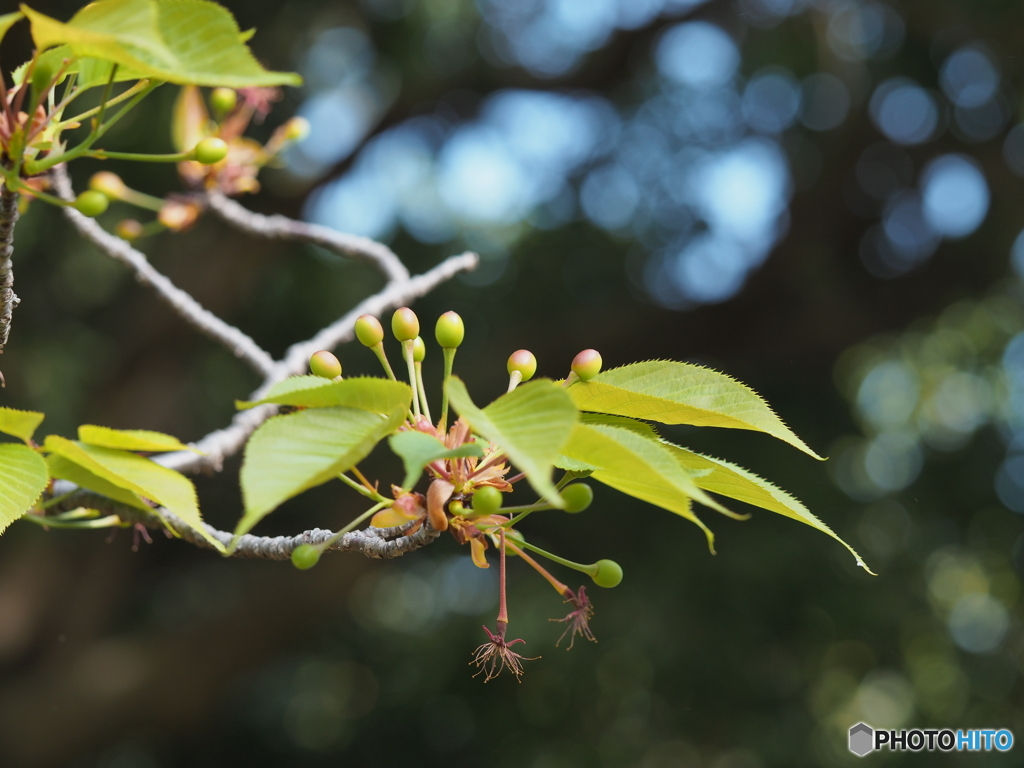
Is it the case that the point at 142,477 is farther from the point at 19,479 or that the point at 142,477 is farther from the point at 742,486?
the point at 742,486

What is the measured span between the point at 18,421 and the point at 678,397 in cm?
53

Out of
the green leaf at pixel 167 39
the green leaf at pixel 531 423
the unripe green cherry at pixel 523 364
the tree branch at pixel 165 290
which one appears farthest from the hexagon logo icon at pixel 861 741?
the green leaf at pixel 167 39

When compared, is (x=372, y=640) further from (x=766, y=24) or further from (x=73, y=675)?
(x=766, y=24)

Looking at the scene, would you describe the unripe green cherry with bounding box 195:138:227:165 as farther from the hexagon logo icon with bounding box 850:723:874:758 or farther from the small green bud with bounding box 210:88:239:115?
the hexagon logo icon with bounding box 850:723:874:758

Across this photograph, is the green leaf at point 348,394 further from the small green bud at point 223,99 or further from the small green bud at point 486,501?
the small green bud at point 223,99

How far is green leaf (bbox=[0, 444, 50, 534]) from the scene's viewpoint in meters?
0.62

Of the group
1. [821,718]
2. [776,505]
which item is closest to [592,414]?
[776,505]

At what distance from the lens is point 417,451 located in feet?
1.65

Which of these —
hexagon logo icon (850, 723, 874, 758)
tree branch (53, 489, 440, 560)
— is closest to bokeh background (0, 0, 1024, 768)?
hexagon logo icon (850, 723, 874, 758)

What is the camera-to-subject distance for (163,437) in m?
0.69

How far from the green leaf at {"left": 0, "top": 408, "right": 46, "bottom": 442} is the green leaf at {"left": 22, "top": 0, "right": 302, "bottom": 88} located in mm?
288

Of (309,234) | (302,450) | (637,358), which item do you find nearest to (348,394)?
(302,450)

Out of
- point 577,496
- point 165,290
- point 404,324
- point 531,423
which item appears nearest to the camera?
point 531,423

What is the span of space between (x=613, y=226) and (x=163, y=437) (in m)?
3.57
